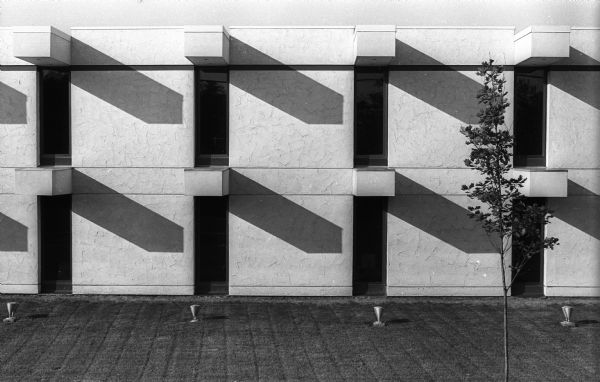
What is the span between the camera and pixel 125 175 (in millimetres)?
15328

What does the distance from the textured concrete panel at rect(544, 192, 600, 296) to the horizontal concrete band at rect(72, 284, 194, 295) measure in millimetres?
9720

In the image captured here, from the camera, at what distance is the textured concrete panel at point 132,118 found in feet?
50.0

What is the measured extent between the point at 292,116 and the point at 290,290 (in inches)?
183

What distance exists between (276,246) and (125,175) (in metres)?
4.46

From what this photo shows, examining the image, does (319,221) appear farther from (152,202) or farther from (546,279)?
(546,279)

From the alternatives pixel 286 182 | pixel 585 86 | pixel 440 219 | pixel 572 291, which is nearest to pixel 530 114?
pixel 585 86

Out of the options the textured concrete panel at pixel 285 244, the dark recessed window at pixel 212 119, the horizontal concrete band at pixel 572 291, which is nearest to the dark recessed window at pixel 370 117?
the textured concrete panel at pixel 285 244

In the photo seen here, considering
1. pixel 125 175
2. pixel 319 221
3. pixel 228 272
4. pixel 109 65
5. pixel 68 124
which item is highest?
pixel 109 65

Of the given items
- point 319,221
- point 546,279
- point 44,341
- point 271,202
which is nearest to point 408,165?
point 319,221

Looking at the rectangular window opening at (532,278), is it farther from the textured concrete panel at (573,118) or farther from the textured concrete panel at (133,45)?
the textured concrete panel at (133,45)

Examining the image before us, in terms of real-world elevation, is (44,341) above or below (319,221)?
below

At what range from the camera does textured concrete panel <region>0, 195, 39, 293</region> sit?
1541cm

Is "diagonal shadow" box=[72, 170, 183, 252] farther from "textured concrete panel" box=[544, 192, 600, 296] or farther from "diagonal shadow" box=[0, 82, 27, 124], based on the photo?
"textured concrete panel" box=[544, 192, 600, 296]

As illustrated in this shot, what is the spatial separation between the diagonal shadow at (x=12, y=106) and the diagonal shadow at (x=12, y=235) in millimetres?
2579
